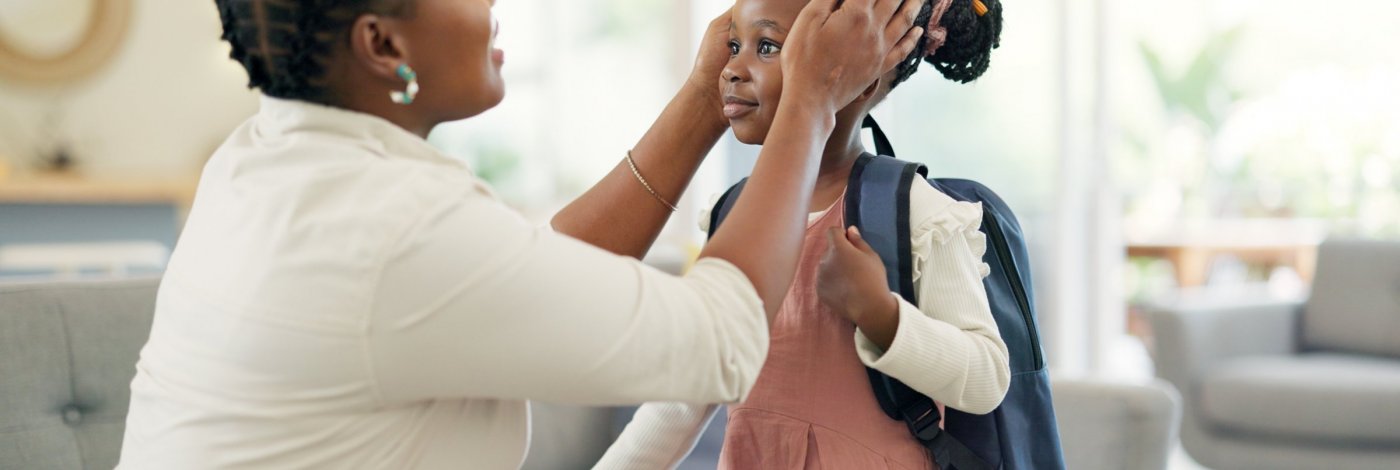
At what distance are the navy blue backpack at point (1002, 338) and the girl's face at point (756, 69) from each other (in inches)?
3.3

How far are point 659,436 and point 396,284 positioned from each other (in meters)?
0.49

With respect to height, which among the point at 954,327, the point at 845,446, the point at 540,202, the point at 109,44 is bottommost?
the point at 540,202

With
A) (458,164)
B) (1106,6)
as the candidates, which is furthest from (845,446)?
(1106,6)

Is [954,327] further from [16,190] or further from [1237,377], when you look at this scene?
[16,190]

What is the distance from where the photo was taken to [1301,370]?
10.9ft

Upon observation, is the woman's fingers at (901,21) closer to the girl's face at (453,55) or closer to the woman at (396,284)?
the woman at (396,284)

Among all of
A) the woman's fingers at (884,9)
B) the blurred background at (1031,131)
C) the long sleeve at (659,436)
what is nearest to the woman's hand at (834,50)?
the woman's fingers at (884,9)

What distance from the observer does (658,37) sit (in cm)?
594

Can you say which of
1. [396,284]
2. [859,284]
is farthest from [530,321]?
[859,284]

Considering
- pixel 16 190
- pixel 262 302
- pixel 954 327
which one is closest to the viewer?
pixel 262 302

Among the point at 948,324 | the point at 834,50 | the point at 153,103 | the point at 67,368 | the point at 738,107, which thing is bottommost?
the point at 153,103

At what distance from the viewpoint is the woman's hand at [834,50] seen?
0.97m

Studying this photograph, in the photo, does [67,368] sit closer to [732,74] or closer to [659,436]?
[659,436]

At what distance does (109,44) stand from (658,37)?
2.96m
